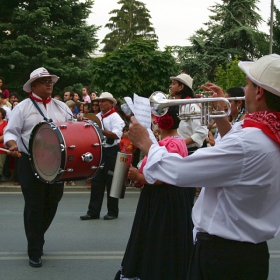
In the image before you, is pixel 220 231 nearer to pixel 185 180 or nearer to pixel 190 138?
pixel 185 180

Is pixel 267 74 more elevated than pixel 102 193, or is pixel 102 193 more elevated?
pixel 267 74

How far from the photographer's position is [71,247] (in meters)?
6.50

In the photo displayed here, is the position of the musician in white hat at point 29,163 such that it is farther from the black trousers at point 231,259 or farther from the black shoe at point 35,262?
the black trousers at point 231,259

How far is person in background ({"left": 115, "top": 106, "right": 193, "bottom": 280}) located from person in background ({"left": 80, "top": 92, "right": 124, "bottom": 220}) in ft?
11.9

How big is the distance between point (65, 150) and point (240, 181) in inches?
116

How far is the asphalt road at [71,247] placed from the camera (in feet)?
18.2

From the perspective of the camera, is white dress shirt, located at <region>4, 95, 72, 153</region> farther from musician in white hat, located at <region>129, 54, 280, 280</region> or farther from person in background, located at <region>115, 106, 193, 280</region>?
musician in white hat, located at <region>129, 54, 280, 280</region>

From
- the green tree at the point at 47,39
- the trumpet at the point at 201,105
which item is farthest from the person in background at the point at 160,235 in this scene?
the green tree at the point at 47,39

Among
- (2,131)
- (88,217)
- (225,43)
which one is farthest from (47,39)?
(88,217)

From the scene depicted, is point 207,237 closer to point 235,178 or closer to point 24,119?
point 235,178

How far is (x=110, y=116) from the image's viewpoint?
28.6 feet

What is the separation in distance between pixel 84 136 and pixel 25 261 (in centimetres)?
154

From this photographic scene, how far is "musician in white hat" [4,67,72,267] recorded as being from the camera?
5.69 m

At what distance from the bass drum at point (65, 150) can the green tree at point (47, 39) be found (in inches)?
767
